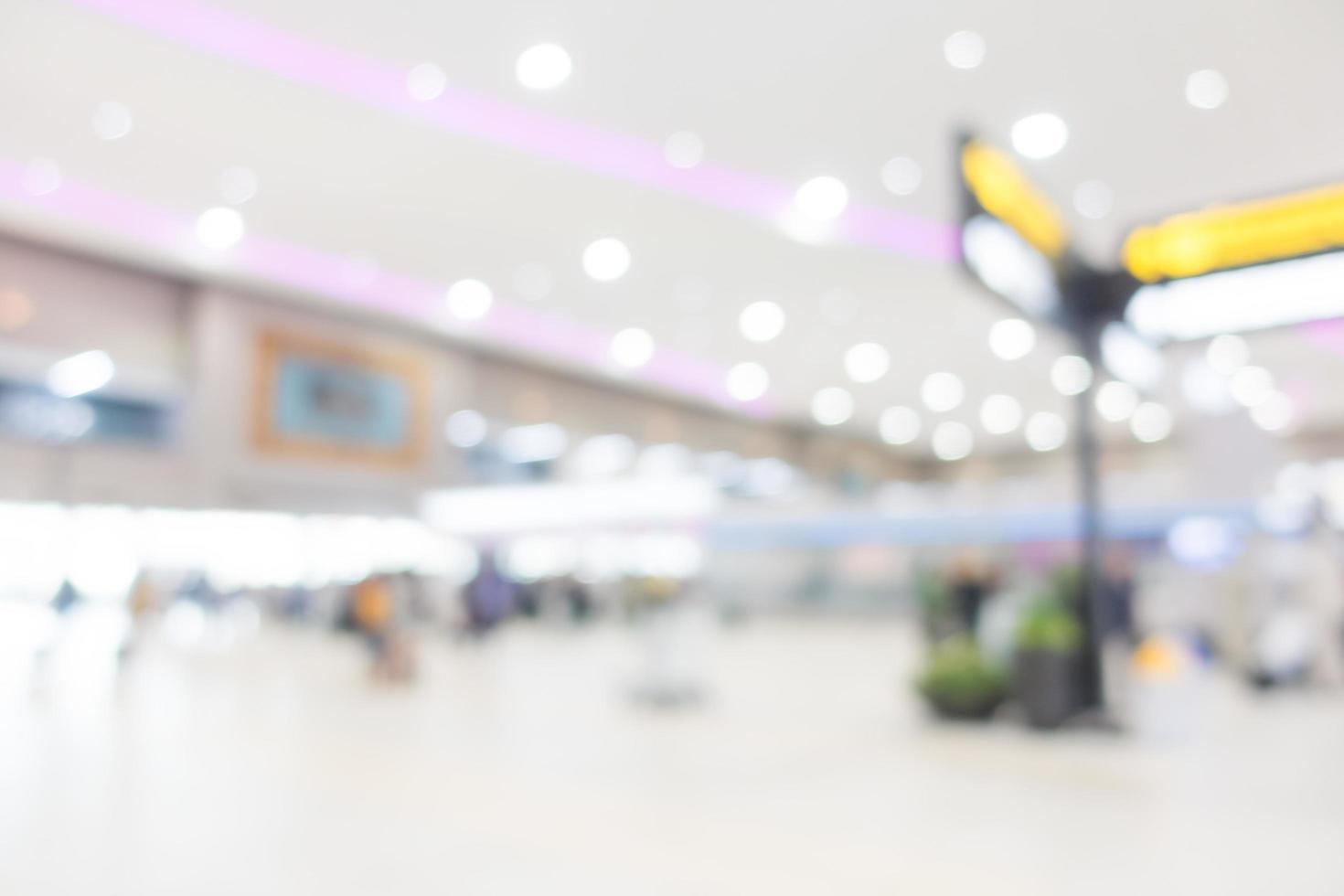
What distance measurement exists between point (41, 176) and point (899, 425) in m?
22.3

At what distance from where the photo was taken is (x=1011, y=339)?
17078 mm

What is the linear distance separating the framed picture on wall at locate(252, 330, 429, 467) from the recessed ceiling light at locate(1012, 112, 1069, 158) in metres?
13.4

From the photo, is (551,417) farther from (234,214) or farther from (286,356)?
(234,214)

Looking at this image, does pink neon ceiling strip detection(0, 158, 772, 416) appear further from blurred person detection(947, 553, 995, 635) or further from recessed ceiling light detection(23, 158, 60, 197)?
blurred person detection(947, 553, 995, 635)

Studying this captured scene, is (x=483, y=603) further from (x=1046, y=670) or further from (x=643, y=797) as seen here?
(x=643, y=797)

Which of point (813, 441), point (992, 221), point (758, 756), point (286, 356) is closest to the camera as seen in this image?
point (992, 221)

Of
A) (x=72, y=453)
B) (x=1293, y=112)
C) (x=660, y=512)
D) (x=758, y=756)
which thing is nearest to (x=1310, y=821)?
(x=758, y=756)

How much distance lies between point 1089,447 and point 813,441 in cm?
2331

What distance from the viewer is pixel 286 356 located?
17.3 meters

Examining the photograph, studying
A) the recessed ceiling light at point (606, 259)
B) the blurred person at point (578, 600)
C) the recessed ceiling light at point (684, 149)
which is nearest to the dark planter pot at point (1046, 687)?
the recessed ceiling light at point (684, 149)

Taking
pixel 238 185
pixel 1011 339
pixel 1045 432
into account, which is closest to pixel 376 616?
pixel 238 185

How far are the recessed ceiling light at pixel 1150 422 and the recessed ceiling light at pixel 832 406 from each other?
7.23 metres

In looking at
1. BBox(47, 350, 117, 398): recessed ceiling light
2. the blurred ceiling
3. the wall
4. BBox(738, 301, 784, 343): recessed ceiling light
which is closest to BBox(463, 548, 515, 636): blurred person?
the wall

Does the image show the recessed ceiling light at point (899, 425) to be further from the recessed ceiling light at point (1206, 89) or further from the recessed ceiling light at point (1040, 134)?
the recessed ceiling light at point (1206, 89)
